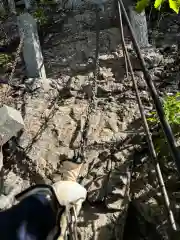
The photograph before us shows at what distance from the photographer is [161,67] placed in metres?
4.74

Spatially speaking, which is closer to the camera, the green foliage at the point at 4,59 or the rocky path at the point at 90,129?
the rocky path at the point at 90,129

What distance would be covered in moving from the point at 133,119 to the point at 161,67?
96 cm

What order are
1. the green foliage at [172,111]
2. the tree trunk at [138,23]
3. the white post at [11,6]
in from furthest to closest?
the white post at [11,6], the tree trunk at [138,23], the green foliage at [172,111]

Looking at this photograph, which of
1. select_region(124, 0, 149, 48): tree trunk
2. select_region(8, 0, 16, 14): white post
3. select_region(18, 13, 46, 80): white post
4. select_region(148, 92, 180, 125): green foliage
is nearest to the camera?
select_region(148, 92, 180, 125): green foliage

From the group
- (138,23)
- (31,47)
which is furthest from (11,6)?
(138,23)

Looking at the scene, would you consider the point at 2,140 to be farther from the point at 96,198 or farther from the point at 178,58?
the point at 178,58

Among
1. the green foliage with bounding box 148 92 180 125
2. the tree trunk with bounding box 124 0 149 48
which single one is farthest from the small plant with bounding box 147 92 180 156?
the tree trunk with bounding box 124 0 149 48

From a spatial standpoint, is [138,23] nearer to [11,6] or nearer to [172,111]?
[172,111]

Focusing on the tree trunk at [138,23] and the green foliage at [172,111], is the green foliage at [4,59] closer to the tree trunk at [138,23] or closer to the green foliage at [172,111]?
the tree trunk at [138,23]

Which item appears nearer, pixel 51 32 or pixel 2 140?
pixel 2 140

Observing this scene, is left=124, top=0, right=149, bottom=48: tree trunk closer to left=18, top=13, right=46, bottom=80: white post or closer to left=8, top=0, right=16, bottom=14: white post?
left=18, top=13, right=46, bottom=80: white post

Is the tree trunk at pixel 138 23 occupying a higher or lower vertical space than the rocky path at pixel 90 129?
higher

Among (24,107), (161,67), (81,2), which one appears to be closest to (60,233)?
(24,107)

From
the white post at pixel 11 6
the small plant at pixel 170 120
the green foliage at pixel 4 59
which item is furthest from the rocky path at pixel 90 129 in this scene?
the white post at pixel 11 6
